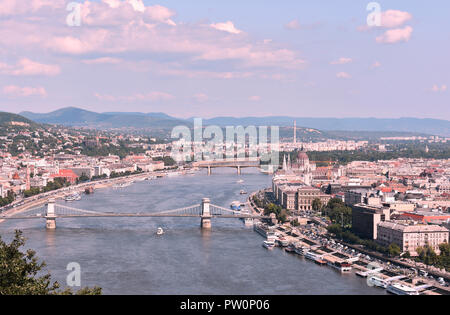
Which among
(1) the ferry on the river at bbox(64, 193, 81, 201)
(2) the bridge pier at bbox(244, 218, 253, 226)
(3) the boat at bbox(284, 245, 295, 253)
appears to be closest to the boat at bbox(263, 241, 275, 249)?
(3) the boat at bbox(284, 245, 295, 253)

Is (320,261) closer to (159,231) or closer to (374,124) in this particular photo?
(159,231)

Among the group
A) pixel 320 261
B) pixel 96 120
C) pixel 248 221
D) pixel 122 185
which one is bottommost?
pixel 122 185

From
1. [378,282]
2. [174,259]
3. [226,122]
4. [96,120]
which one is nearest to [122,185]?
[174,259]

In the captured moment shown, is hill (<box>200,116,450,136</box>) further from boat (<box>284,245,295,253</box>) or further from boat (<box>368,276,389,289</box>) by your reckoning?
boat (<box>368,276,389,289</box>)

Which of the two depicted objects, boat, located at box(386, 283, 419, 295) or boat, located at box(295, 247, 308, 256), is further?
boat, located at box(295, 247, 308, 256)

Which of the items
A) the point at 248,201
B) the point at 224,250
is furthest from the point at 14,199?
the point at 224,250

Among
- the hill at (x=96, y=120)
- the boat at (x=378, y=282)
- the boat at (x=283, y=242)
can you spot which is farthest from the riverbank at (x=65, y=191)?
the hill at (x=96, y=120)

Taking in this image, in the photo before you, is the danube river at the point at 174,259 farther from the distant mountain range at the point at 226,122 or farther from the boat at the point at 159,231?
the distant mountain range at the point at 226,122
